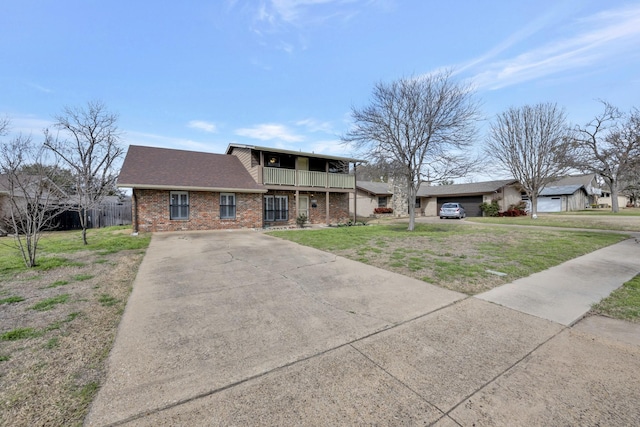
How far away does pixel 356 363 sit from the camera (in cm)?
258

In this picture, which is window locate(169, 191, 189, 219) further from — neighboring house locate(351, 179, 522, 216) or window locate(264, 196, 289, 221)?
neighboring house locate(351, 179, 522, 216)

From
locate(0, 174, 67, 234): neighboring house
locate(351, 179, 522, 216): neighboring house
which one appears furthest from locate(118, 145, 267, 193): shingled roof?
locate(351, 179, 522, 216): neighboring house

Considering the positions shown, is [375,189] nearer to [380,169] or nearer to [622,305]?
[380,169]

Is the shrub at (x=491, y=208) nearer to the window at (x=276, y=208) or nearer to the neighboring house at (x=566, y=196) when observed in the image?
the neighboring house at (x=566, y=196)

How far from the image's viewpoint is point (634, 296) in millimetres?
4422

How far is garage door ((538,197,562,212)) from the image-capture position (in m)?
34.4

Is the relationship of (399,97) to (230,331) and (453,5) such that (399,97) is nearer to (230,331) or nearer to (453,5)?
(453,5)

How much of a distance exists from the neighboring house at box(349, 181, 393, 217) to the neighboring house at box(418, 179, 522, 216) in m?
5.40

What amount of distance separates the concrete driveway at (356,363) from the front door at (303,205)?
45.9 feet

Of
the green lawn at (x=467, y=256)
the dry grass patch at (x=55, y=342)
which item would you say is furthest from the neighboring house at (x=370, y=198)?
the dry grass patch at (x=55, y=342)

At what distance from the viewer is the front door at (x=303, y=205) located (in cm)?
1853

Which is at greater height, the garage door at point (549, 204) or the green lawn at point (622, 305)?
the garage door at point (549, 204)

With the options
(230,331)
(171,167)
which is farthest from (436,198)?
(230,331)

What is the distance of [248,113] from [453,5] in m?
14.1
